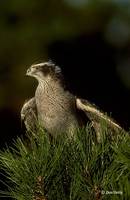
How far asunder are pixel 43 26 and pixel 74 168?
1986 cm

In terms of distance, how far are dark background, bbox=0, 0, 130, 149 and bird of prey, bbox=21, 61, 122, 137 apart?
459 inches

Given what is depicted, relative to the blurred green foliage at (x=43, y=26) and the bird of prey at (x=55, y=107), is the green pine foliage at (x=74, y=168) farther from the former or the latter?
the blurred green foliage at (x=43, y=26)

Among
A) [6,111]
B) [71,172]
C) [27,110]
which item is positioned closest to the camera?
[71,172]

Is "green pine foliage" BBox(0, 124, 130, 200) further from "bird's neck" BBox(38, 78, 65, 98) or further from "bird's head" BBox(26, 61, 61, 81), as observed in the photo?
"bird's head" BBox(26, 61, 61, 81)

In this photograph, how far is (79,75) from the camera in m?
23.4

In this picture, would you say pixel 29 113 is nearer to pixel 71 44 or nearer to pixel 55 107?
pixel 55 107

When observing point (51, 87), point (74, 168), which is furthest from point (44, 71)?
point (74, 168)

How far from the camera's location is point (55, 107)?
9.22 meters

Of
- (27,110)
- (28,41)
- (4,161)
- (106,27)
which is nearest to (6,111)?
(28,41)

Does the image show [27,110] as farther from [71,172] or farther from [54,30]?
[54,30]

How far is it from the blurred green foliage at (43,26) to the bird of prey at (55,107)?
40.6 feet

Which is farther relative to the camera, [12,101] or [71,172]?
[12,101]

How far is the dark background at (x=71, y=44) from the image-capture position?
2206 centimetres

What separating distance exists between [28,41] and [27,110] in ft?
46.2
